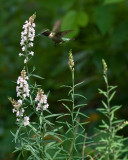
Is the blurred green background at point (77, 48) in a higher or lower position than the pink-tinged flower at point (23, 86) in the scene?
higher

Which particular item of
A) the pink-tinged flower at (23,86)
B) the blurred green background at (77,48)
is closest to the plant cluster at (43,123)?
the pink-tinged flower at (23,86)

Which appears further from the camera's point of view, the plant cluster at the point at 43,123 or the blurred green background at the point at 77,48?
the blurred green background at the point at 77,48

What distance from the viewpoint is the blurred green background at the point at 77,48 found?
3.12 m

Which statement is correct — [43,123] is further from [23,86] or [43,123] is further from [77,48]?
[77,48]

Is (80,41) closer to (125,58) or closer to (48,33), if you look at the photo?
(125,58)

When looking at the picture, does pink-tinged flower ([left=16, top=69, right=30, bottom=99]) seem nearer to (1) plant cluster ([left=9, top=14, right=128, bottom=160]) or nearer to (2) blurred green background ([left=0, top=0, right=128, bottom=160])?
(1) plant cluster ([left=9, top=14, right=128, bottom=160])

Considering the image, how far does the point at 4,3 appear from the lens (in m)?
4.23

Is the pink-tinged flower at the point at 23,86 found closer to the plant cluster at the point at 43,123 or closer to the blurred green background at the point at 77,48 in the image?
the plant cluster at the point at 43,123

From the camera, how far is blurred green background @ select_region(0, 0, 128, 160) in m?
3.12

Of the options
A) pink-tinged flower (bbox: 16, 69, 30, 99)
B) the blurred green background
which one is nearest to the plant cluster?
pink-tinged flower (bbox: 16, 69, 30, 99)

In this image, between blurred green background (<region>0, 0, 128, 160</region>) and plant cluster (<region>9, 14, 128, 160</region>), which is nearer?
plant cluster (<region>9, 14, 128, 160</region>)

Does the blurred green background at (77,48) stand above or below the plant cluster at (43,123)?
above

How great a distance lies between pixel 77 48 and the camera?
3785 millimetres

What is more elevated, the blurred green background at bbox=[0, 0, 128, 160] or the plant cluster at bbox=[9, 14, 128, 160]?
the blurred green background at bbox=[0, 0, 128, 160]
